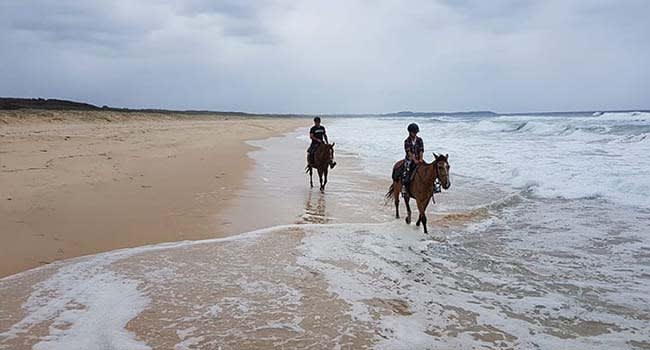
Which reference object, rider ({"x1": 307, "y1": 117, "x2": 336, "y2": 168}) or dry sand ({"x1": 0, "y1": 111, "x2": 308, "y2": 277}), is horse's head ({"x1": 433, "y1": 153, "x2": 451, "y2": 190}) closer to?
dry sand ({"x1": 0, "y1": 111, "x2": 308, "y2": 277})

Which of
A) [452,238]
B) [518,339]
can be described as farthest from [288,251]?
[518,339]

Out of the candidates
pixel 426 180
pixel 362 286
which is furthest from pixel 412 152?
pixel 362 286

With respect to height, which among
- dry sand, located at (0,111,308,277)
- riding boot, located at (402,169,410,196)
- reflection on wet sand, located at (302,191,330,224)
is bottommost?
Answer: reflection on wet sand, located at (302,191,330,224)

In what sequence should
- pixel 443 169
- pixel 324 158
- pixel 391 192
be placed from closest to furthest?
pixel 443 169
pixel 391 192
pixel 324 158

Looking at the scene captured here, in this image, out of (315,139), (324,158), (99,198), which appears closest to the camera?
(99,198)

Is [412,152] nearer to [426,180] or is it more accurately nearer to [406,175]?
[406,175]

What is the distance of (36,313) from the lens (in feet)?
15.5

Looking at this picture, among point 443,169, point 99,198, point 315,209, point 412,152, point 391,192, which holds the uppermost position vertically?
point 412,152

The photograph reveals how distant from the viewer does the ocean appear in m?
4.43

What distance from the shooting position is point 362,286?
580cm

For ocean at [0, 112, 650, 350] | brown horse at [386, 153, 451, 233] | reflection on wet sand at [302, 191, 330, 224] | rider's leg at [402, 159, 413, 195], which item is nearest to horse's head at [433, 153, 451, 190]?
brown horse at [386, 153, 451, 233]

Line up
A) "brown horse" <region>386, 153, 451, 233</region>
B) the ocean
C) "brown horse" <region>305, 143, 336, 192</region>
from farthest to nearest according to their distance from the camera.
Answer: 1. "brown horse" <region>305, 143, 336, 192</region>
2. "brown horse" <region>386, 153, 451, 233</region>
3. the ocean

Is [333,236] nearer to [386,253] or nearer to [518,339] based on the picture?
[386,253]

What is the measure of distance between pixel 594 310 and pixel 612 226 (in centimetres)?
435
